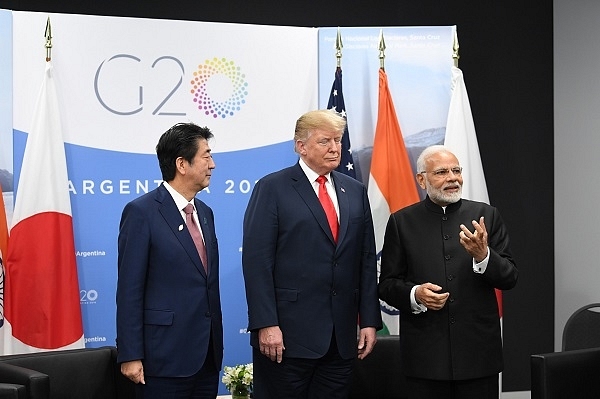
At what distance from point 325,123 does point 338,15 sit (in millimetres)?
2678

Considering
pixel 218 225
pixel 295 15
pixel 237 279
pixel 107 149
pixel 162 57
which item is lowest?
pixel 237 279

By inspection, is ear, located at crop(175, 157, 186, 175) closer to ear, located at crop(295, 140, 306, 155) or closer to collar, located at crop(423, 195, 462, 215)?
ear, located at crop(295, 140, 306, 155)

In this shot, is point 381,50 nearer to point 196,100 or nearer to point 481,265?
point 196,100

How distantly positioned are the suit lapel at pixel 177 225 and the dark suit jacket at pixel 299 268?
0.88 feet

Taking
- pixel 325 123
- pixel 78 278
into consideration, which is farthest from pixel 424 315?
pixel 78 278

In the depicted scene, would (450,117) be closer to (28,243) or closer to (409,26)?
(409,26)

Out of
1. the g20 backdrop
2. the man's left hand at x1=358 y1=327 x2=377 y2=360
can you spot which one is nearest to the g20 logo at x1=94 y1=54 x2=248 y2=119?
the g20 backdrop

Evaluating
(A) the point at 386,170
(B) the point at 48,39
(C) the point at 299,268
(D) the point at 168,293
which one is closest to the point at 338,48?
(A) the point at 386,170

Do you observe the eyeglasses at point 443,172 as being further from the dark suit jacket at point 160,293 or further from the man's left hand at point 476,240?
the dark suit jacket at point 160,293

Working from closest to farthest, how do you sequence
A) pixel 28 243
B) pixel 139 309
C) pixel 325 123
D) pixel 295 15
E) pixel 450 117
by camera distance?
pixel 139 309 → pixel 325 123 → pixel 28 243 → pixel 450 117 → pixel 295 15

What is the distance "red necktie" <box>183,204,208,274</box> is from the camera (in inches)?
144

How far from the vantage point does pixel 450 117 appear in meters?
5.77

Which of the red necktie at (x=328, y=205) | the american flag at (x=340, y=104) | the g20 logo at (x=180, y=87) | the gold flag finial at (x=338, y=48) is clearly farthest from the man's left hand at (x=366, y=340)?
the gold flag finial at (x=338, y=48)

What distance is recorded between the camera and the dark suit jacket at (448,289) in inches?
149
